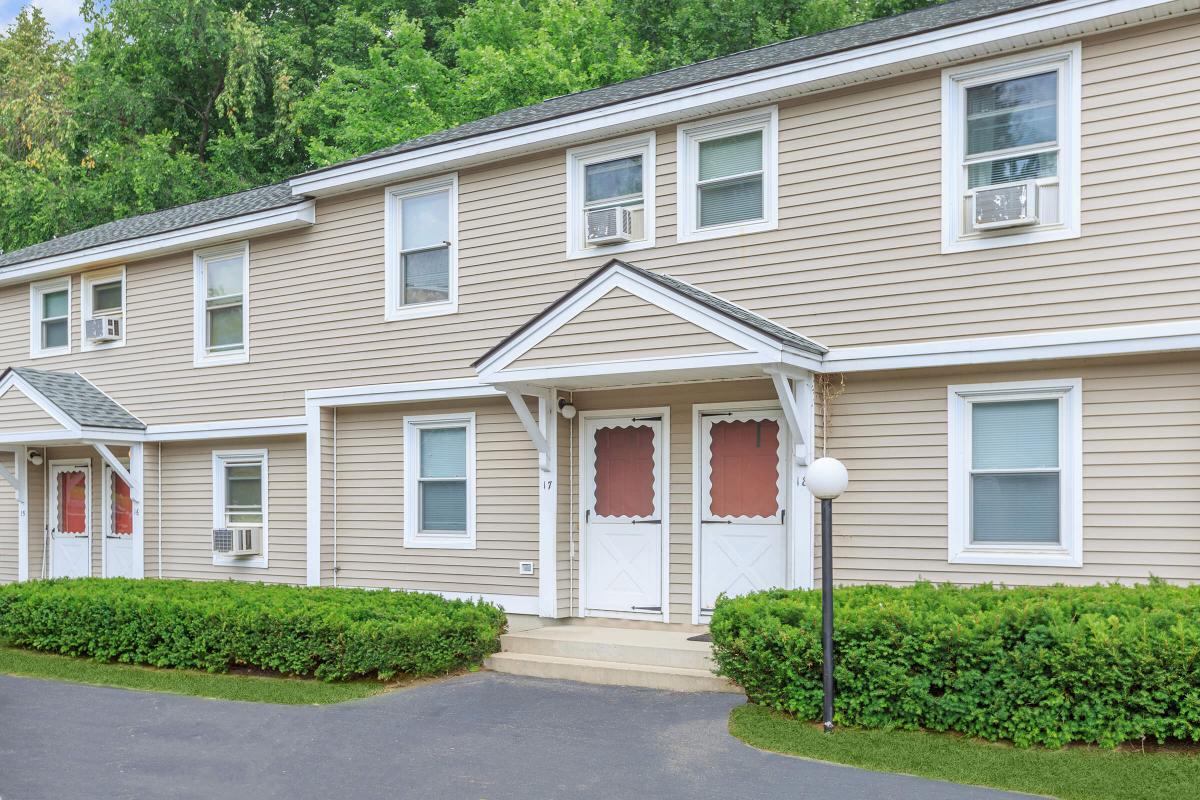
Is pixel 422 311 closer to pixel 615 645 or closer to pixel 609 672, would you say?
pixel 615 645

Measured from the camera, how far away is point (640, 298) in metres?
10.1

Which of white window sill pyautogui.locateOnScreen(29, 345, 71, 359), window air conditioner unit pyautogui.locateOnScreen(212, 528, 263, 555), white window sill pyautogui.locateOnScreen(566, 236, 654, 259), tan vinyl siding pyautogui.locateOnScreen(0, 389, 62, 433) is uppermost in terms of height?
white window sill pyautogui.locateOnScreen(566, 236, 654, 259)

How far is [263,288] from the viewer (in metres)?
14.4

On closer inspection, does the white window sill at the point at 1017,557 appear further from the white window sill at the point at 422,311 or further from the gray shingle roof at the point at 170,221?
the gray shingle roof at the point at 170,221

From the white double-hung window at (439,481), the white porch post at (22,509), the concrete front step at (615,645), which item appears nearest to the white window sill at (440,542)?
the white double-hung window at (439,481)

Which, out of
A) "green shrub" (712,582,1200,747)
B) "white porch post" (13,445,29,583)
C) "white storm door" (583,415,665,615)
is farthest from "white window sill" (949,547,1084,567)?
"white porch post" (13,445,29,583)

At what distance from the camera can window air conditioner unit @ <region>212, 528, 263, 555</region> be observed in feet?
47.2

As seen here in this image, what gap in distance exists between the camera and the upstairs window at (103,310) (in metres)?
16.1

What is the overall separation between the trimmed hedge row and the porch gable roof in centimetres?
246

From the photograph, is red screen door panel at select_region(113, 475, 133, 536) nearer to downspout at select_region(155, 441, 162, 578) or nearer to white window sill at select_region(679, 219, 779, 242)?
downspout at select_region(155, 441, 162, 578)

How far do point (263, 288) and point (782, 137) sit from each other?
288 inches

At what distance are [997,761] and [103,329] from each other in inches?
540

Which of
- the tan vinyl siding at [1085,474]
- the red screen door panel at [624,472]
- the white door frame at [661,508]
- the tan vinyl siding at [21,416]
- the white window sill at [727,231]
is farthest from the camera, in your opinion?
the tan vinyl siding at [21,416]

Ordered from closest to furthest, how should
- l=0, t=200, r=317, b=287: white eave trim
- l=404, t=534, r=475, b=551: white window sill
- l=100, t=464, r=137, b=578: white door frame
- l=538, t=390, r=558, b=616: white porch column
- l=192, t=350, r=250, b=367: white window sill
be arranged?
l=538, t=390, r=558, b=616: white porch column → l=404, t=534, r=475, b=551: white window sill → l=0, t=200, r=317, b=287: white eave trim → l=192, t=350, r=250, b=367: white window sill → l=100, t=464, r=137, b=578: white door frame
